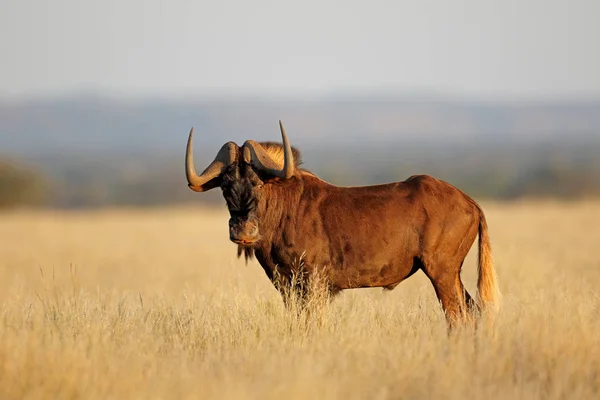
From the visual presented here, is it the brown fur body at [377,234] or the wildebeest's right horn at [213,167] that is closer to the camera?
the brown fur body at [377,234]

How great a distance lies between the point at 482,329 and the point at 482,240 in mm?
1580

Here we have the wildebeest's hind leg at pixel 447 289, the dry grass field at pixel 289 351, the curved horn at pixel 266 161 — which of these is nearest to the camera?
the dry grass field at pixel 289 351

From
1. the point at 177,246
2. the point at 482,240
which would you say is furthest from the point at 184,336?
the point at 177,246

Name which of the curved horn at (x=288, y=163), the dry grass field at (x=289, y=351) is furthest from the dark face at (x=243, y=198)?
the dry grass field at (x=289, y=351)

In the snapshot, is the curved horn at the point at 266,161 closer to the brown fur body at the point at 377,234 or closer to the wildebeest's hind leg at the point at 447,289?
the brown fur body at the point at 377,234

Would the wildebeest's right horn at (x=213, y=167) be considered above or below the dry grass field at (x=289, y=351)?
above

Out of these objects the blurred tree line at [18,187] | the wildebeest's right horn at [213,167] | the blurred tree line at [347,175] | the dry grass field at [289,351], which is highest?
the wildebeest's right horn at [213,167]

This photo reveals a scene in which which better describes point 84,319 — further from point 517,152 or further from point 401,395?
point 517,152

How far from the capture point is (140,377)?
271 inches

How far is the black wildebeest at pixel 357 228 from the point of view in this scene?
30.3 feet

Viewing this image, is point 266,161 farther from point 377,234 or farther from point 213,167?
point 377,234

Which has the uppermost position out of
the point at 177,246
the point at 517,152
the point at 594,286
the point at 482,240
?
the point at 482,240

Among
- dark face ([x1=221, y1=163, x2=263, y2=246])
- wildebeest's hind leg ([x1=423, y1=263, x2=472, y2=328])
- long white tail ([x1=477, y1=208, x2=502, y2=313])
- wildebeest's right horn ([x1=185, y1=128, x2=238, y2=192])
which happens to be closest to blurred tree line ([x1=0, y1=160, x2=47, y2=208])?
wildebeest's right horn ([x1=185, y1=128, x2=238, y2=192])

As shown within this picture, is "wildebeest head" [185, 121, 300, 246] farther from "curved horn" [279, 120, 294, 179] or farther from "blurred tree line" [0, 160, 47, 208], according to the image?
"blurred tree line" [0, 160, 47, 208]
